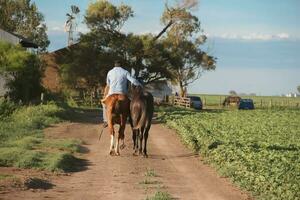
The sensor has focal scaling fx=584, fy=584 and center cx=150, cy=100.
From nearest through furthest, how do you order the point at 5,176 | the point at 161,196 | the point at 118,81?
the point at 161,196 < the point at 5,176 < the point at 118,81

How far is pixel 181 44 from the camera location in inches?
2869

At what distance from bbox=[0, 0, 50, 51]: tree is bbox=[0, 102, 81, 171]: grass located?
51.8m

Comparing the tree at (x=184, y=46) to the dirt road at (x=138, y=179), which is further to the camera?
the tree at (x=184, y=46)

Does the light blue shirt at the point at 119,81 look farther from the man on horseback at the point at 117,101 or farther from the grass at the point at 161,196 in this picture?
the grass at the point at 161,196

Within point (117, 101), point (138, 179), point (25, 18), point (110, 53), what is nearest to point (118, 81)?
point (117, 101)

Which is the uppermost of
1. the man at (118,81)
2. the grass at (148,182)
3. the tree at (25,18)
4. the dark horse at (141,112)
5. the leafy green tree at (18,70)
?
the tree at (25,18)

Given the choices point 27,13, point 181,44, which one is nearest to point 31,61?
point 181,44

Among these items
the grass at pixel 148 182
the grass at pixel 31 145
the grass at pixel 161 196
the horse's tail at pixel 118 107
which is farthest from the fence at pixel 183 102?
the grass at pixel 161 196

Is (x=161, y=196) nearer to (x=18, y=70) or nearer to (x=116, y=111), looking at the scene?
(x=116, y=111)

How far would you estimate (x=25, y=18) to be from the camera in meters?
78.8

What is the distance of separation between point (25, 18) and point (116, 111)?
215 ft

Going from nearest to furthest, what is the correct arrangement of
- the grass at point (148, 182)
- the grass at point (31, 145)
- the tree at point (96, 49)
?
the grass at point (148, 182) → the grass at point (31, 145) → the tree at point (96, 49)

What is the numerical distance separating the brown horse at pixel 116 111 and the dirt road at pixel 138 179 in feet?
1.32

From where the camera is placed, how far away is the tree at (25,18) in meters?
76.6
